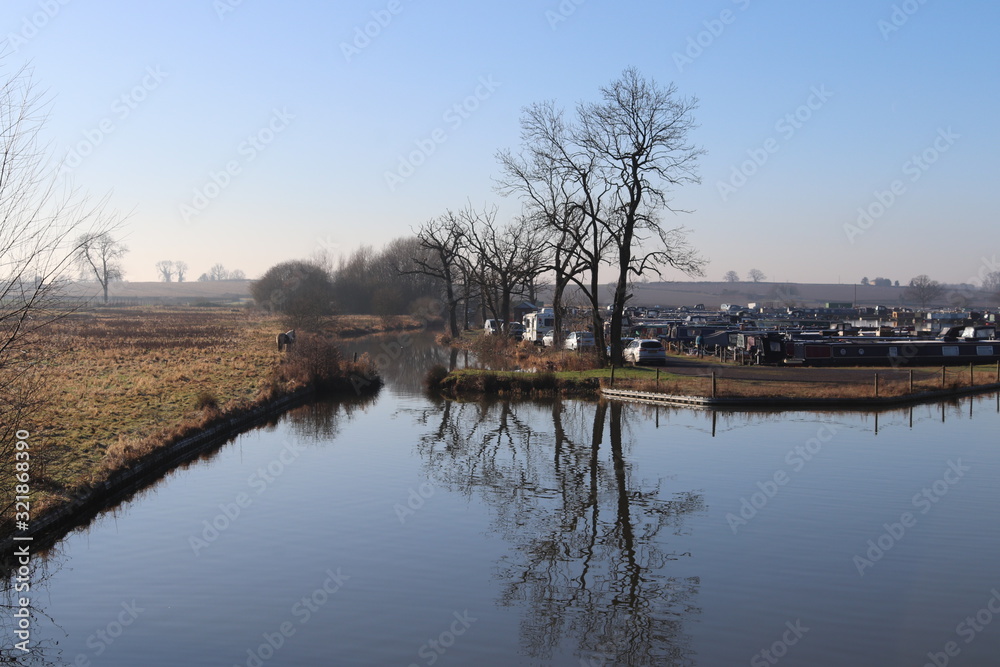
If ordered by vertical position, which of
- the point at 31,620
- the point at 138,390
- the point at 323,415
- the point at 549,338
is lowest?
the point at 31,620

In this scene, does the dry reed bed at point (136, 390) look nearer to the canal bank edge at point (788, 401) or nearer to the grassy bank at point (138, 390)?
the grassy bank at point (138, 390)

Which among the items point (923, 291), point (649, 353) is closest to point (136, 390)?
point (649, 353)

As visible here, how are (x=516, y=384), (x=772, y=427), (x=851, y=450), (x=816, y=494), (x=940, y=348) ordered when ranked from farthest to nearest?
(x=940, y=348), (x=516, y=384), (x=772, y=427), (x=851, y=450), (x=816, y=494)

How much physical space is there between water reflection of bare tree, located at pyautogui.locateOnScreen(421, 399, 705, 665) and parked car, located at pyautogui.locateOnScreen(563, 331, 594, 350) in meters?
21.4

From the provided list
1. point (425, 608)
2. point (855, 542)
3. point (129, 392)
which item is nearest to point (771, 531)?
point (855, 542)

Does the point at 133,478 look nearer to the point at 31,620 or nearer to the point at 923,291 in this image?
the point at 31,620

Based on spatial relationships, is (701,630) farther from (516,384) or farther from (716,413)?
(516,384)

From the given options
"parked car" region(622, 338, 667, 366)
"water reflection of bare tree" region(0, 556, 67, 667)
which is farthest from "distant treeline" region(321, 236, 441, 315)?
"water reflection of bare tree" region(0, 556, 67, 667)

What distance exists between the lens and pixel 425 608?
11.7 meters

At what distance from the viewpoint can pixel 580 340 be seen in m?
50.2

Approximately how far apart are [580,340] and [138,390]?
90.1 feet

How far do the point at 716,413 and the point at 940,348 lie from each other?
2173 centimetres

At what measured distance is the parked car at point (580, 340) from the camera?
49719mm

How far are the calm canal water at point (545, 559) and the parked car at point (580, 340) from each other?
25659 mm
